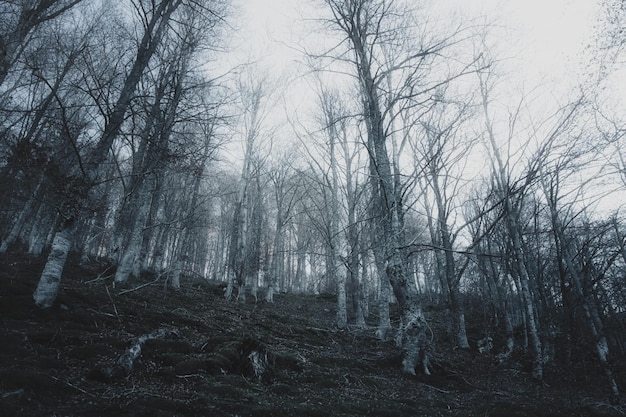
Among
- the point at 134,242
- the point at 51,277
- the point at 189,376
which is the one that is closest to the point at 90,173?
the point at 51,277

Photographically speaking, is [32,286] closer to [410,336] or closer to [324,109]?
[410,336]

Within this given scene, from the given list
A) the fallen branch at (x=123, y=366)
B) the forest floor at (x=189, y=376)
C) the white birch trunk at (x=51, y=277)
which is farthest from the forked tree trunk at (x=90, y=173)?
the fallen branch at (x=123, y=366)

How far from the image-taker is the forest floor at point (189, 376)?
11.0 feet

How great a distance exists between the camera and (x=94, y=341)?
4828 millimetres

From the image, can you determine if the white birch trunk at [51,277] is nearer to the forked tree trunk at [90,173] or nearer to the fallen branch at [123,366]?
the forked tree trunk at [90,173]

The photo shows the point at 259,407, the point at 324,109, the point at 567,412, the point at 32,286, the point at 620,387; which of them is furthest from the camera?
the point at 324,109

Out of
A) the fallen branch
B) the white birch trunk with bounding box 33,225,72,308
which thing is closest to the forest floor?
the fallen branch

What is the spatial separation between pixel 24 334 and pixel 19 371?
1310 millimetres

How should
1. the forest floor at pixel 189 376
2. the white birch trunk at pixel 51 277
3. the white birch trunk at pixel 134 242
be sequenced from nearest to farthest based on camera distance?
the forest floor at pixel 189 376
the white birch trunk at pixel 51 277
the white birch trunk at pixel 134 242

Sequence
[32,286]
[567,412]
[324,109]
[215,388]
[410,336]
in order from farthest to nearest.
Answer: [324,109], [410,336], [32,286], [567,412], [215,388]

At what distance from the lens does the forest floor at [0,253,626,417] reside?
3.36 metres

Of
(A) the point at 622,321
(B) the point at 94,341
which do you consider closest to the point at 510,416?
(B) the point at 94,341

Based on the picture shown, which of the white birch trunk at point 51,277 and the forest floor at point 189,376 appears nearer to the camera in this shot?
→ the forest floor at point 189,376

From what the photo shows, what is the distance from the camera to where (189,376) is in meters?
4.53
